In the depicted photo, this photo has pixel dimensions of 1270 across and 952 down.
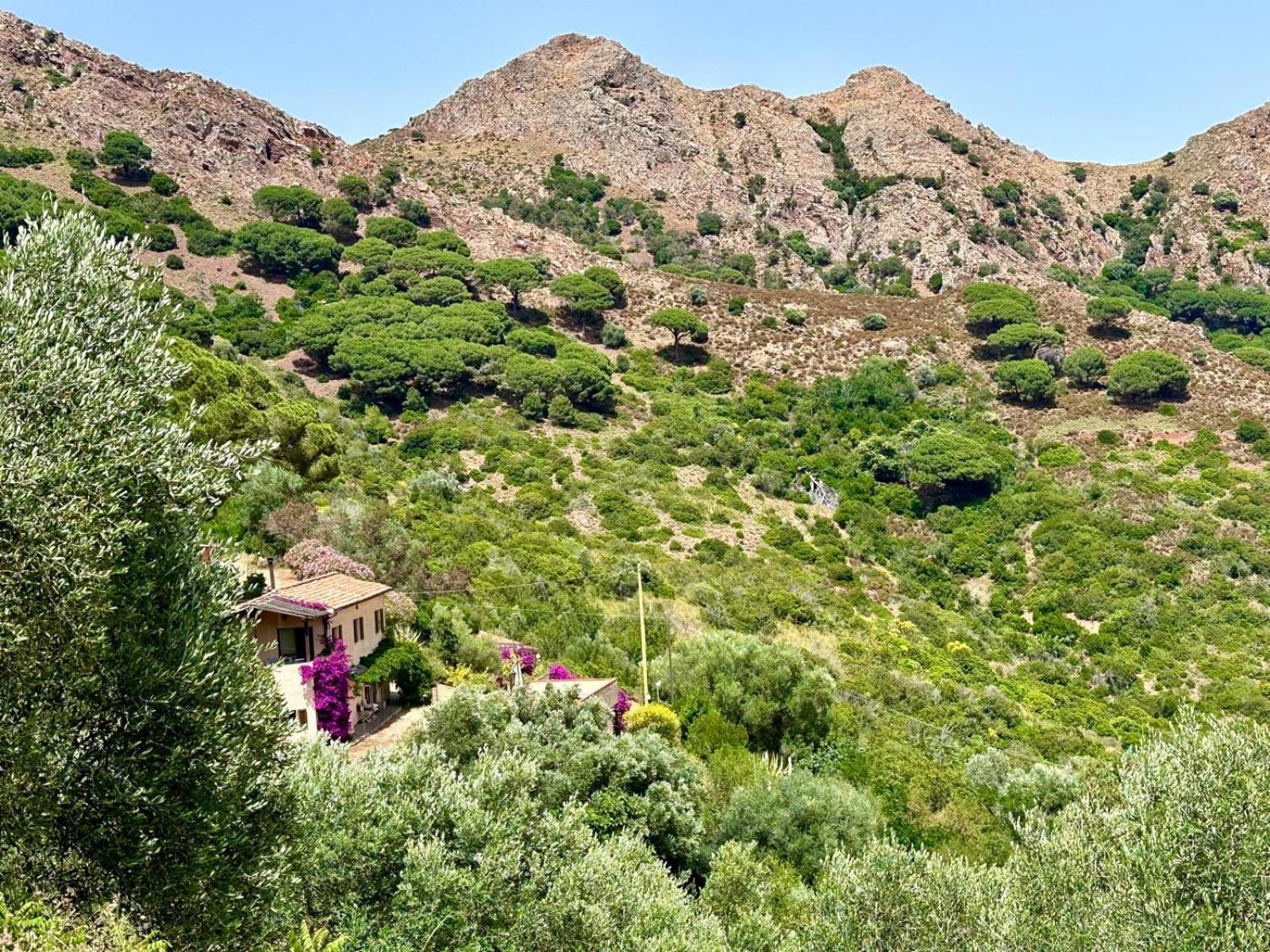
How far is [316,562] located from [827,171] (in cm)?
9438

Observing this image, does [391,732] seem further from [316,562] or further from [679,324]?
[679,324]

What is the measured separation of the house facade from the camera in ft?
70.9

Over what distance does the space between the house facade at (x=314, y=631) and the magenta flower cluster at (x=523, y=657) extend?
4093 millimetres

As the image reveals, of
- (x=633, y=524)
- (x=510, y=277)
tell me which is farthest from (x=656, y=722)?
(x=510, y=277)

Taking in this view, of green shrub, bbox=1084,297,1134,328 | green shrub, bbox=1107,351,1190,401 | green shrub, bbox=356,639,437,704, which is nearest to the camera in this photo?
green shrub, bbox=356,639,437,704

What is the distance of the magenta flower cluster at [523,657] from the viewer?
29.2 metres

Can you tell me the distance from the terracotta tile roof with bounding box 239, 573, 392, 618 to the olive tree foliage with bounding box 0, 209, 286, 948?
1025 cm

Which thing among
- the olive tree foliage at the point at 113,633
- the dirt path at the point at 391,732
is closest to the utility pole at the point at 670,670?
the dirt path at the point at 391,732

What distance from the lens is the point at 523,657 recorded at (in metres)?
29.8

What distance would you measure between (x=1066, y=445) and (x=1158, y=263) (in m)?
57.9

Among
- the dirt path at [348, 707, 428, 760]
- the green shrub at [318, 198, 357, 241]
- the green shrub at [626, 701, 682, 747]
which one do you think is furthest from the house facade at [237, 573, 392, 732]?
the green shrub at [318, 198, 357, 241]

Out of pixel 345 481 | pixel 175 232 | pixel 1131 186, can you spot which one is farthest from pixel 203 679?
pixel 1131 186

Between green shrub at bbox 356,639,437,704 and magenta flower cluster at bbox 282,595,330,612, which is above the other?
magenta flower cluster at bbox 282,595,330,612

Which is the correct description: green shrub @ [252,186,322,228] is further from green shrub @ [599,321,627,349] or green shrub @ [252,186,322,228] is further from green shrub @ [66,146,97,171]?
green shrub @ [599,321,627,349]
